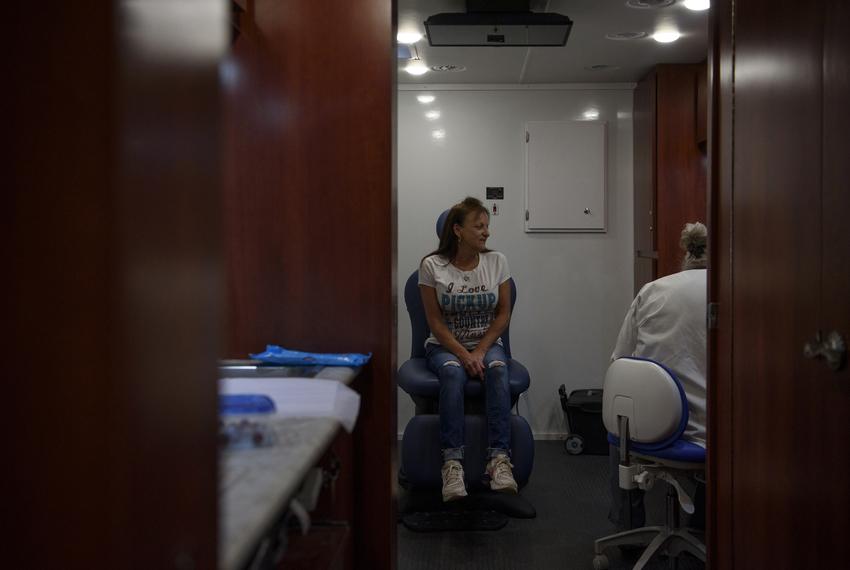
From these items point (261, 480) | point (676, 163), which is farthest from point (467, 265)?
point (261, 480)

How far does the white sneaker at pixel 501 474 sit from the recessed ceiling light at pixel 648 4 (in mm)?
2056

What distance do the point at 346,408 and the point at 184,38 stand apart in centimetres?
112

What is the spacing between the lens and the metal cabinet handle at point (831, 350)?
157cm

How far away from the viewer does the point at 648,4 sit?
369 cm

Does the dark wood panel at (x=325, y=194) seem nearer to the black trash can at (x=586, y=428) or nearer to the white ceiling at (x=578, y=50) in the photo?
the white ceiling at (x=578, y=50)

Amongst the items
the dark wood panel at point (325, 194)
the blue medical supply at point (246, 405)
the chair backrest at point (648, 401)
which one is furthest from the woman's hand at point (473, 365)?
the blue medical supply at point (246, 405)

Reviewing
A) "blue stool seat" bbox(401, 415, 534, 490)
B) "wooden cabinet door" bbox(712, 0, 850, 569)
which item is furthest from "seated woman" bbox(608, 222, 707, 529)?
"blue stool seat" bbox(401, 415, 534, 490)

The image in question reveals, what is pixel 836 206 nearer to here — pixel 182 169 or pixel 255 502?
pixel 255 502

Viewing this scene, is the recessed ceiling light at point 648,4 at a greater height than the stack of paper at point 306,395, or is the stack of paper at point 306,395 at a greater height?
the recessed ceiling light at point 648,4

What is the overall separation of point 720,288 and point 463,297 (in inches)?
63.6

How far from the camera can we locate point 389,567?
244 cm

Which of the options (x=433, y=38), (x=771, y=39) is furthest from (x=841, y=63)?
(x=433, y=38)

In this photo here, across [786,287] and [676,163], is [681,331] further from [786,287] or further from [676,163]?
[676,163]

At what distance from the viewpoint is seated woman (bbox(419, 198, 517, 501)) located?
11.5 ft
